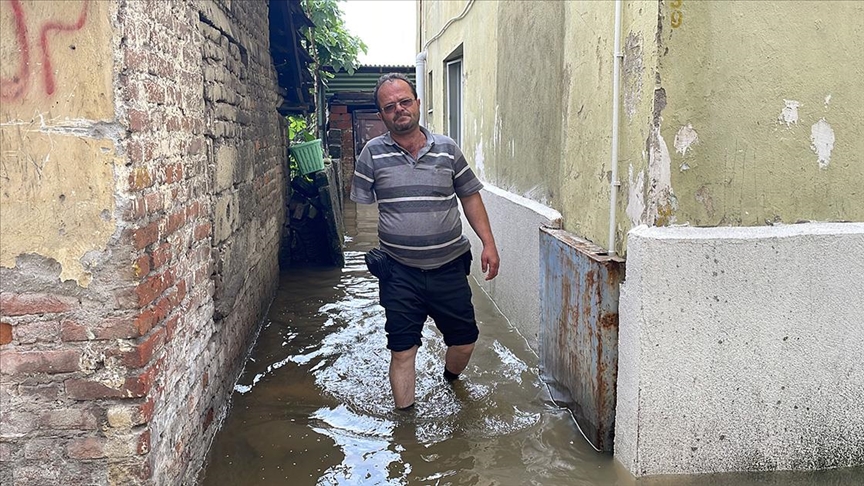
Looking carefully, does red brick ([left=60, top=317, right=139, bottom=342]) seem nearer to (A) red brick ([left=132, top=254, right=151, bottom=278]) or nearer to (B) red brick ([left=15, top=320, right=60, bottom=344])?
(B) red brick ([left=15, top=320, right=60, bottom=344])

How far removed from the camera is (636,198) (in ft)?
9.57

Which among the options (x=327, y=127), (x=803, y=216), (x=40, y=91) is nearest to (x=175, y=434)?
(x=40, y=91)

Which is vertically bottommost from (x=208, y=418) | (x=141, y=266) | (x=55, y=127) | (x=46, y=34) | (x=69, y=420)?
(x=208, y=418)

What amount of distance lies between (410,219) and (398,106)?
585 millimetres

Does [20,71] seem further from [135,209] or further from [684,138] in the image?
[684,138]

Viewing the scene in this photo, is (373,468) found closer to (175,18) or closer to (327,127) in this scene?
(175,18)

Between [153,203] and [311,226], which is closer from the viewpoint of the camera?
[153,203]

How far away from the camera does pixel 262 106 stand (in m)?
5.73

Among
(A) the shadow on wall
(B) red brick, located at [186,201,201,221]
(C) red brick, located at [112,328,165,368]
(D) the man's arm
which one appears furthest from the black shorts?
(A) the shadow on wall

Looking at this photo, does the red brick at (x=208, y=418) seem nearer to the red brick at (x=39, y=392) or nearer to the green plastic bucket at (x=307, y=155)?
the red brick at (x=39, y=392)

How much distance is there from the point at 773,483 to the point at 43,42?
3.19 m

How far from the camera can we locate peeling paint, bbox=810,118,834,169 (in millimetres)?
2861

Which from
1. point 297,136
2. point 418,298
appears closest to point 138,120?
point 418,298

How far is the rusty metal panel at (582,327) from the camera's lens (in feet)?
10.1
